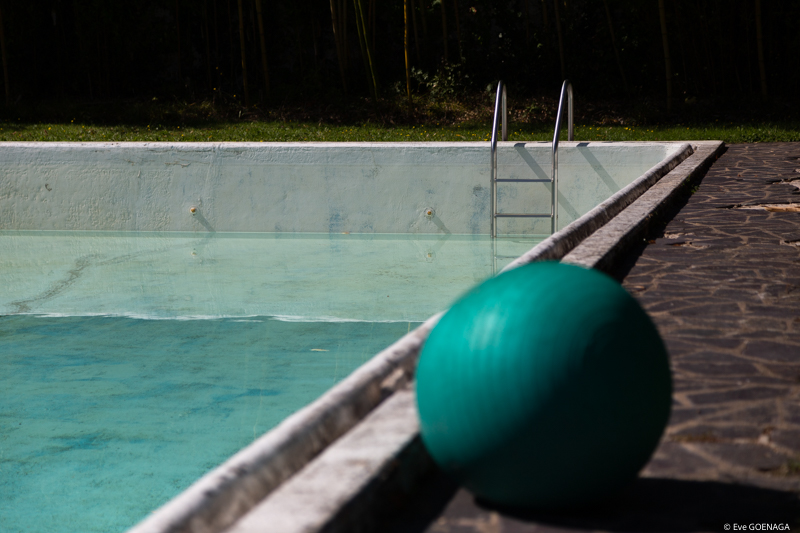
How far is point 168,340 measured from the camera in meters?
5.87

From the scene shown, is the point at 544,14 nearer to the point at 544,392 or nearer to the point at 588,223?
the point at 588,223

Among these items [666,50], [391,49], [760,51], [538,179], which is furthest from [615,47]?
[538,179]

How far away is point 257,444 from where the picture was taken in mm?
1996

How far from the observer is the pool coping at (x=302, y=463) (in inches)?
67.1

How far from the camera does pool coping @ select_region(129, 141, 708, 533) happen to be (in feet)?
5.59

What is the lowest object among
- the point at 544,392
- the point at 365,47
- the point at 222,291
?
the point at 222,291

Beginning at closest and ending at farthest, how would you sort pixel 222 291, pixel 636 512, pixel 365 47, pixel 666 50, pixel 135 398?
pixel 636 512 → pixel 135 398 → pixel 222 291 → pixel 666 50 → pixel 365 47

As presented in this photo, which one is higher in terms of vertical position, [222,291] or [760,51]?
[760,51]

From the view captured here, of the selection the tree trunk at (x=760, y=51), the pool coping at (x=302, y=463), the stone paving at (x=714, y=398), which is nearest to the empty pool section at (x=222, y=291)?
the pool coping at (x=302, y=463)

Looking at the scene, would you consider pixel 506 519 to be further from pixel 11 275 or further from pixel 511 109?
pixel 511 109

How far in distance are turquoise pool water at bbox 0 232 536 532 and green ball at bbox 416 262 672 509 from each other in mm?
2088

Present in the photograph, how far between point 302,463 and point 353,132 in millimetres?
10131

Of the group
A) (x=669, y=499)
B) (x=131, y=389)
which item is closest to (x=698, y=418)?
(x=669, y=499)

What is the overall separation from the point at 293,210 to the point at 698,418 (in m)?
7.48
